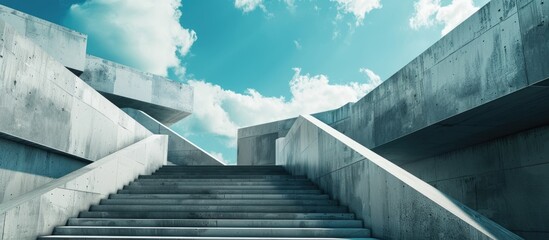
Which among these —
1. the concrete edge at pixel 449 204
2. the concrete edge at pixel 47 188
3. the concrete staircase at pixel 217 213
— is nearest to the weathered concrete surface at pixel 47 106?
the concrete edge at pixel 47 188

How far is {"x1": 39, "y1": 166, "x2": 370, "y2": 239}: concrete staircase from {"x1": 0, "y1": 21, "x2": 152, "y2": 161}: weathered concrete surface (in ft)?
4.89

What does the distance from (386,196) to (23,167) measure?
5.81 meters

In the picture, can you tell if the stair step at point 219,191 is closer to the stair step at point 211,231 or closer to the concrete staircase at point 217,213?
the concrete staircase at point 217,213

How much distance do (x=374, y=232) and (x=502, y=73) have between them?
3346 millimetres

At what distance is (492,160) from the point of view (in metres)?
10.2

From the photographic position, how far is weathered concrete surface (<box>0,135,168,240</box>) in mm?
5125

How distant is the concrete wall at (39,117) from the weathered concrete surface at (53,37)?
875cm

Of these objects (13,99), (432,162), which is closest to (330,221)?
(13,99)

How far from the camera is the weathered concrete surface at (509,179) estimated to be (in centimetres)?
865

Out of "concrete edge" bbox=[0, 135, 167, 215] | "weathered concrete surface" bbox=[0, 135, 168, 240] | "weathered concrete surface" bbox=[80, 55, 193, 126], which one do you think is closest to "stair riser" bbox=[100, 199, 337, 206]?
"weathered concrete surface" bbox=[0, 135, 168, 240]

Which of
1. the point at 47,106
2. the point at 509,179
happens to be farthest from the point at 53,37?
the point at 509,179

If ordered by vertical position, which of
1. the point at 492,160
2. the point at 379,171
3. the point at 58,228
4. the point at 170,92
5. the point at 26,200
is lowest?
the point at 58,228

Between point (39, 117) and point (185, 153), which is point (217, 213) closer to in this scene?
point (39, 117)

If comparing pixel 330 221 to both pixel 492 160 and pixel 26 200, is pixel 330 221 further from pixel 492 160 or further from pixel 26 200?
pixel 492 160
